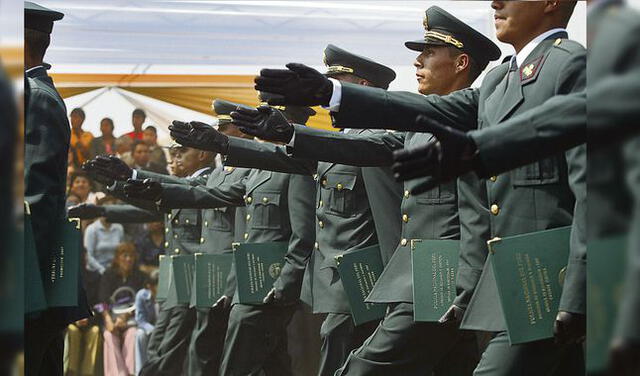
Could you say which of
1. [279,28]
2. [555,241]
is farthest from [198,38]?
[555,241]

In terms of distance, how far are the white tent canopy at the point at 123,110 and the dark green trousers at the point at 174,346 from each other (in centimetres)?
96

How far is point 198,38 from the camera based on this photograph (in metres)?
4.58

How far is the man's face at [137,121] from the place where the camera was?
556cm

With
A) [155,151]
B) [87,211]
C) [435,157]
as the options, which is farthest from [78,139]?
[435,157]

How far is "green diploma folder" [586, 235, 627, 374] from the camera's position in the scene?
1736mm

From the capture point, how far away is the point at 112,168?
18.3ft

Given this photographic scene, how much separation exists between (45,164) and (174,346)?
8.96 feet

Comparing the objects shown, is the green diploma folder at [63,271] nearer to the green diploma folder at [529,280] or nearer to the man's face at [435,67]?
the man's face at [435,67]

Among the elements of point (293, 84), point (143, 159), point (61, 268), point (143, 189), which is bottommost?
point (61, 268)

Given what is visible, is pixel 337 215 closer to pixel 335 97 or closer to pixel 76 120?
pixel 76 120

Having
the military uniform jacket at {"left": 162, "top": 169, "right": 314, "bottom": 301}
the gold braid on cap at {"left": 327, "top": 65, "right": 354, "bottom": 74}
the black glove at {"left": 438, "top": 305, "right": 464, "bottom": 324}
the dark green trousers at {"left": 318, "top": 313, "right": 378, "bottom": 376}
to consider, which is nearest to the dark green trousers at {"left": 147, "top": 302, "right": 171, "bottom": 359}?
the military uniform jacket at {"left": 162, "top": 169, "right": 314, "bottom": 301}

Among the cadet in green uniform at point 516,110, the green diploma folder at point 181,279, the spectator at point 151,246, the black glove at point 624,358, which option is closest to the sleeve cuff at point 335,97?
the cadet in green uniform at point 516,110

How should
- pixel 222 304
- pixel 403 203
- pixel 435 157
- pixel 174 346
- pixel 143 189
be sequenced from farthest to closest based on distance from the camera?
pixel 174 346 < pixel 222 304 < pixel 143 189 < pixel 403 203 < pixel 435 157

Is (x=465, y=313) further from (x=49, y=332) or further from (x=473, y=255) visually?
(x=49, y=332)
